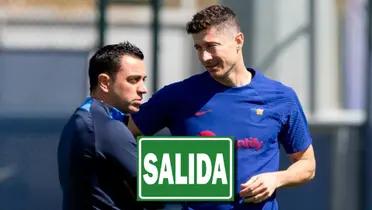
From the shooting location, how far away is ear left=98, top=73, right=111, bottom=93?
341 centimetres

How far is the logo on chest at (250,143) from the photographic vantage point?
363cm

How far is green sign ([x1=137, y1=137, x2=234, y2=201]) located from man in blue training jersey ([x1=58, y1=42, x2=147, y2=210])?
0.03 m

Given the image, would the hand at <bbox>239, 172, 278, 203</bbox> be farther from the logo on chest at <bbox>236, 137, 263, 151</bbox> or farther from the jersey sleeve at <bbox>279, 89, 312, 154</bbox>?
the jersey sleeve at <bbox>279, 89, 312, 154</bbox>

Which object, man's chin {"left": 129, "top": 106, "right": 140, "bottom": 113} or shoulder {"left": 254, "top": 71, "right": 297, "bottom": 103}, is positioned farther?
shoulder {"left": 254, "top": 71, "right": 297, "bottom": 103}

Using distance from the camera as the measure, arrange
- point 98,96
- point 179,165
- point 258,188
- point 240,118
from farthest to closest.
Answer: point 240,118 → point 258,188 → point 98,96 → point 179,165

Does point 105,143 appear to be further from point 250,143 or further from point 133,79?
point 250,143

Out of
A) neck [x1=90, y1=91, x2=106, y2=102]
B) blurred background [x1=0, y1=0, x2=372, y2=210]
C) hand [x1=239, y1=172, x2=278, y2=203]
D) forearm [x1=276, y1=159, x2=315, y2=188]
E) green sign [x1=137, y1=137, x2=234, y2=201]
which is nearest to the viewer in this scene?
green sign [x1=137, y1=137, x2=234, y2=201]

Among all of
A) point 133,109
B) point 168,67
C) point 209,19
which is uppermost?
point 209,19

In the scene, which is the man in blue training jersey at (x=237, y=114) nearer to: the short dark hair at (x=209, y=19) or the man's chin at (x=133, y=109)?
the short dark hair at (x=209, y=19)

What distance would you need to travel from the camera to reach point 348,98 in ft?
24.1

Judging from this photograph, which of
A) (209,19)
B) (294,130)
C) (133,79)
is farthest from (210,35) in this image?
(294,130)

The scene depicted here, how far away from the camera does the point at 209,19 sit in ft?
11.8

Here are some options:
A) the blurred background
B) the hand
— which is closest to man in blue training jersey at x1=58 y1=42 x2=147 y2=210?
the hand

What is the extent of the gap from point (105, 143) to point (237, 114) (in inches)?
18.5
